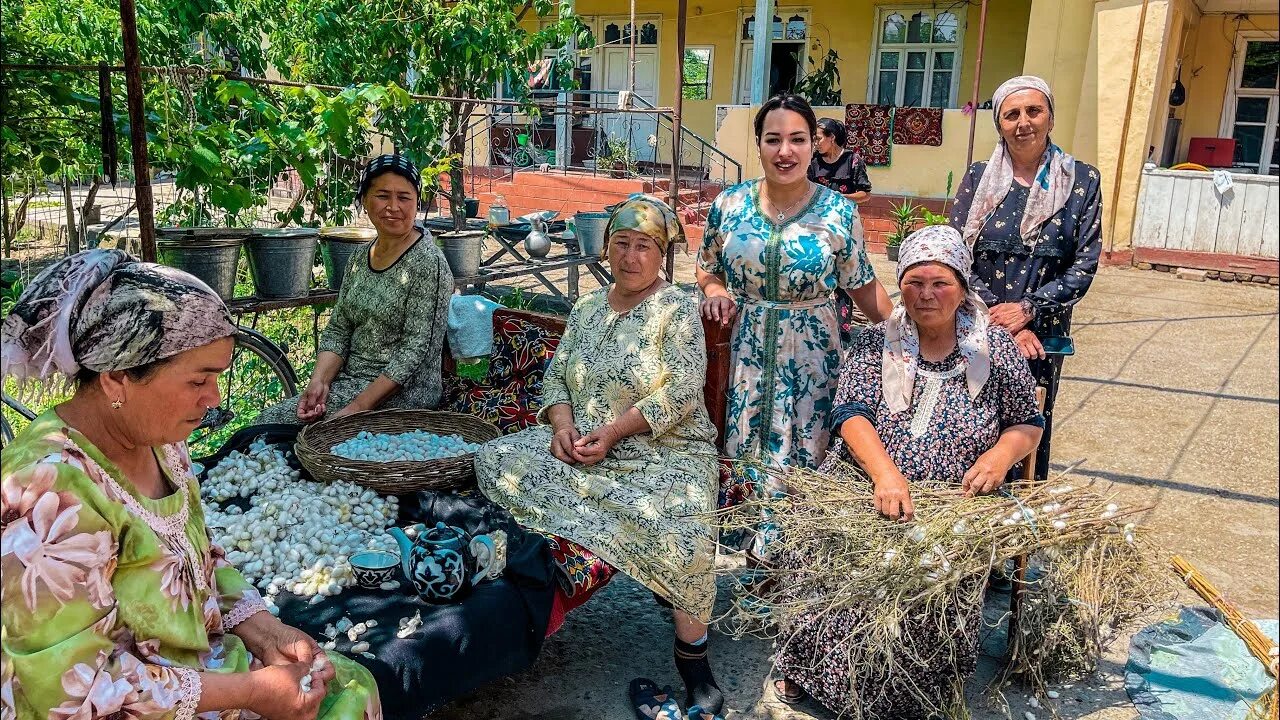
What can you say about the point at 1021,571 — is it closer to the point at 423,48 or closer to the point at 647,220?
the point at 647,220

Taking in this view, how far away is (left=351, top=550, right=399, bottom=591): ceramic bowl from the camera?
258cm

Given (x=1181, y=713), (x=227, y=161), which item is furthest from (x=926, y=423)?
(x=227, y=161)

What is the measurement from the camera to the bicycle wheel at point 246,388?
4.33m

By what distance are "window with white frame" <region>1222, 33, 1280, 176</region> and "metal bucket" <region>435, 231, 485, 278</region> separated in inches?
441

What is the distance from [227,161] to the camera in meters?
4.88

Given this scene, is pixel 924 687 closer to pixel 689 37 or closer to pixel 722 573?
pixel 722 573

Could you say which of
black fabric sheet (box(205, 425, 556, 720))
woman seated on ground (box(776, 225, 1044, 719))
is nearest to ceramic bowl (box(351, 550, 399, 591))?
black fabric sheet (box(205, 425, 556, 720))

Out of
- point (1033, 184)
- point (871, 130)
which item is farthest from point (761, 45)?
point (1033, 184)

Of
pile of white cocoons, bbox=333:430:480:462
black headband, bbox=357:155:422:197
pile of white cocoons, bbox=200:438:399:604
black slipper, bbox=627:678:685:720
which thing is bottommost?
black slipper, bbox=627:678:685:720

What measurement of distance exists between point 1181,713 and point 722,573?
1.59 m

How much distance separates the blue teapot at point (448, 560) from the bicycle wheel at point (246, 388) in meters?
1.91

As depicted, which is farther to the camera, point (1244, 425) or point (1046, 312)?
point (1244, 425)

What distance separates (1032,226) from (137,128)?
123 inches

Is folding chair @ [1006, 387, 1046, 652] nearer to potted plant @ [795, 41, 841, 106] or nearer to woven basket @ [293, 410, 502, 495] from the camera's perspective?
woven basket @ [293, 410, 502, 495]
